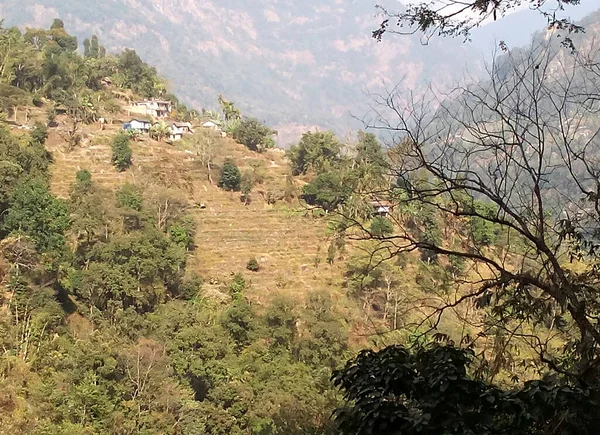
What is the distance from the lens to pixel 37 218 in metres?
14.7

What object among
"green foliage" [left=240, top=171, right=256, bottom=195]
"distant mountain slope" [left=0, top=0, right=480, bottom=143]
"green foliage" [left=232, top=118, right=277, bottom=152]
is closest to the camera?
"green foliage" [left=240, top=171, right=256, bottom=195]

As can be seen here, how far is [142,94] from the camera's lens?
1366 inches

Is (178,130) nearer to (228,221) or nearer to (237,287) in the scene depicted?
(228,221)

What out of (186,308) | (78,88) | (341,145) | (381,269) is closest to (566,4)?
(186,308)

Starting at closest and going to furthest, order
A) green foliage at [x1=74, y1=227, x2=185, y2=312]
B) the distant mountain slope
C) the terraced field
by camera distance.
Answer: green foliage at [x1=74, y1=227, x2=185, y2=312] → the terraced field → the distant mountain slope

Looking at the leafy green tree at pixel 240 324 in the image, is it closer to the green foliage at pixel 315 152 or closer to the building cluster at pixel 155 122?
the green foliage at pixel 315 152

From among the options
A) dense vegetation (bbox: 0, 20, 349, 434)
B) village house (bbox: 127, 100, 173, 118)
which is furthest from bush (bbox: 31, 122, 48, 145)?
village house (bbox: 127, 100, 173, 118)

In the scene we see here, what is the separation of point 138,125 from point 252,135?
20.7 feet

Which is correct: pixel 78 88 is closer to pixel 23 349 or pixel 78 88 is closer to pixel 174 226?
pixel 174 226

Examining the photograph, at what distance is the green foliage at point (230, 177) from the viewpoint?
24594 millimetres

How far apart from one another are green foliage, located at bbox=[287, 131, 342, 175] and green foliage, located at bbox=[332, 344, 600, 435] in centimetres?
2472

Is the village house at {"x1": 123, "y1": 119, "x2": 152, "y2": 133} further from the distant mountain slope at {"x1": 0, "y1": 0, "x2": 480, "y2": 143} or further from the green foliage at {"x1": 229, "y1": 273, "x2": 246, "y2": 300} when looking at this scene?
the distant mountain slope at {"x1": 0, "y1": 0, "x2": 480, "y2": 143}

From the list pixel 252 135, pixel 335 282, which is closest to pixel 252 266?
pixel 335 282

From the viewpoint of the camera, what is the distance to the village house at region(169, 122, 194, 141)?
1173 inches
